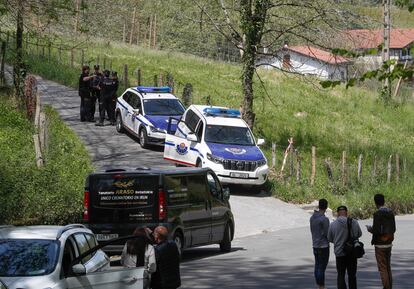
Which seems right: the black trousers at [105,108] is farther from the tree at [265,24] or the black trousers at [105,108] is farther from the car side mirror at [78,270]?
the car side mirror at [78,270]

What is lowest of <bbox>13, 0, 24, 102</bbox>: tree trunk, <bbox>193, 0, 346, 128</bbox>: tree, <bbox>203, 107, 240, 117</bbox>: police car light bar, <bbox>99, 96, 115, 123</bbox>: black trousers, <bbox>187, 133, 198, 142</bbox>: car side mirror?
<bbox>187, 133, 198, 142</bbox>: car side mirror

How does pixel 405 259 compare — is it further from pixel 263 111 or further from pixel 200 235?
pixel 263 111

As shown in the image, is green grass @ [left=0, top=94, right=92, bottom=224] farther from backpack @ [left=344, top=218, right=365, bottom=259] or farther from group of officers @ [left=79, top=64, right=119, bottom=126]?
backpack @ [left=344, top=218, right=365, bottom=259]

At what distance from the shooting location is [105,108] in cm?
3675

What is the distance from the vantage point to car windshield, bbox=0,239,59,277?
37.3 feet

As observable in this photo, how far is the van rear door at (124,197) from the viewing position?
737 inches

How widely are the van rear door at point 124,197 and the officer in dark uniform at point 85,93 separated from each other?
16498 millimetres

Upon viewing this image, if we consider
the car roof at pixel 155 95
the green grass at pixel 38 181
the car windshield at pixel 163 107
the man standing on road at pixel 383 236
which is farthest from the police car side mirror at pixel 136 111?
the man standing on road at pixel 383 236

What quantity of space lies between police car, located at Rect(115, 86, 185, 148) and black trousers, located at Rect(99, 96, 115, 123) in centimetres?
74

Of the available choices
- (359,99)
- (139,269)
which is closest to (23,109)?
(139,269)

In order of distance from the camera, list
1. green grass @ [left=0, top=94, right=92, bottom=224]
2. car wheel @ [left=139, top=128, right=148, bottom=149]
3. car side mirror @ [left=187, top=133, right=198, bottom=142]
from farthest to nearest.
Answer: car wheel @ [left=139, top=128, right=148, bottom=149] → car side mirror @ [left=187, top=133, right=198, bottom=142] → green grass @ [left=0, top=94, right=92, bottom=224]

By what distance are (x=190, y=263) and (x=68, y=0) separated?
8520 millimetres

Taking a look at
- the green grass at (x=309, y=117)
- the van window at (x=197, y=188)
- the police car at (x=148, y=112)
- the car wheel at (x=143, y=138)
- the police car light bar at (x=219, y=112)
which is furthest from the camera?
the green grass at (x=309, y=117)

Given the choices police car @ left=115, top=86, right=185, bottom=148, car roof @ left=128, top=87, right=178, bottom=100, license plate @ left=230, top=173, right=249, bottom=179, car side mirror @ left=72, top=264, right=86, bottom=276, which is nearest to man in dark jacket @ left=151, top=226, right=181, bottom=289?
car side mirror @ left=72, top=264, right=86, bottom=276
